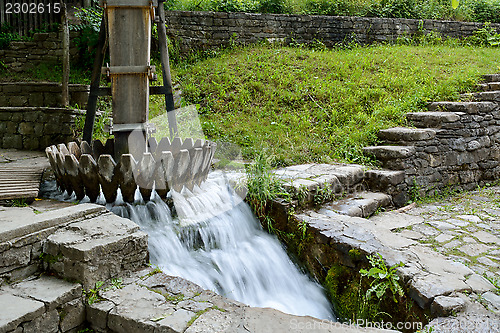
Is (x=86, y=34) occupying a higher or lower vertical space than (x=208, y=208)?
higher

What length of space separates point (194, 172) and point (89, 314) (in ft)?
6.22

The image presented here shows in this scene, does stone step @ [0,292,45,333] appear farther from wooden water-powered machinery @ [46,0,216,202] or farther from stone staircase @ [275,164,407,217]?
stone staircase @ [275,164,407,217]

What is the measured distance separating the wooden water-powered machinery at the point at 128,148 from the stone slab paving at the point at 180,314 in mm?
1234

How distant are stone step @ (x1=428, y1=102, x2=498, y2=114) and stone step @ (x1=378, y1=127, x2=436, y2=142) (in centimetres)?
100

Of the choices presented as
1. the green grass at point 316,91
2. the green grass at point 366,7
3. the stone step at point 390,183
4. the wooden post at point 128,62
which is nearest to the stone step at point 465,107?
the green grass at point 316,91

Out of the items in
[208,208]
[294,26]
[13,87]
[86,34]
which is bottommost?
[208,208]

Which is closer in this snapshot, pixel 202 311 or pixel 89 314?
pixel 202 311

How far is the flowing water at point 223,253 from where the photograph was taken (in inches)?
147

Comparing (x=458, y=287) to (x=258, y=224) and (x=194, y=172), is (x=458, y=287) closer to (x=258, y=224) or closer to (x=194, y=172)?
(x=258, y=224)

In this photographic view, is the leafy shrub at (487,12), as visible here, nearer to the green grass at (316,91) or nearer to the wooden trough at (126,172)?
the green grass at (316,91)

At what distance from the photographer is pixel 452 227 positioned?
4.86m

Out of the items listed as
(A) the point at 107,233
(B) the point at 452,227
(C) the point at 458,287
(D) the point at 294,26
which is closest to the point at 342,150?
(B) the point at 452,227

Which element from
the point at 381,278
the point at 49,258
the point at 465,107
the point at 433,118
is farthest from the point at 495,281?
the point at 465,107

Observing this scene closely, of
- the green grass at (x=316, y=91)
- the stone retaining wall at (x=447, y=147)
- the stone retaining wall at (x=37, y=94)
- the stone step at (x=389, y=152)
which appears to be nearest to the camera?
the stone step at (x=389, y=152)
